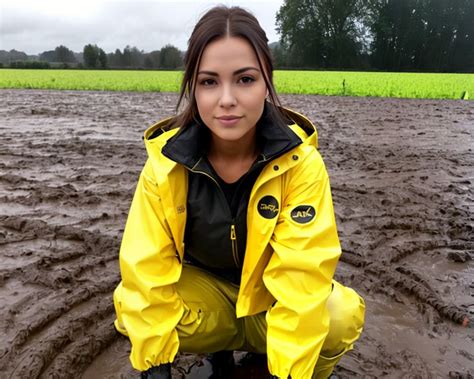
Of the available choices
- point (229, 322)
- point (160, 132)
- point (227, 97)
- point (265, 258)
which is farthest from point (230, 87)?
point (229, 322)

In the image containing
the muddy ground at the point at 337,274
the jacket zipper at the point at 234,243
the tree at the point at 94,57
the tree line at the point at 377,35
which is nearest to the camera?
the jacket zipper at the point at 234,243

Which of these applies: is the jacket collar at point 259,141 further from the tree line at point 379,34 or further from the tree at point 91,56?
the tree line at point 379,34

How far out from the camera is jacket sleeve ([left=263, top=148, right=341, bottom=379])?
1557 millimetres

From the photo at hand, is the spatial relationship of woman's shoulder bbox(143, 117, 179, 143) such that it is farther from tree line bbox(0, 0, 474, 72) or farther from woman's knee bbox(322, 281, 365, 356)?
tree line bbox(0, 0, 474, 72)

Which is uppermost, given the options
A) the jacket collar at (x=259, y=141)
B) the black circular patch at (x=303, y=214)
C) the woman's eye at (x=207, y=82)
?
the woman's eye at (x=207, y=82)

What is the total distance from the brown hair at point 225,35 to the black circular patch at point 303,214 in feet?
1.49

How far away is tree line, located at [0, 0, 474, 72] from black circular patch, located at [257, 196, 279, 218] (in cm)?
4590

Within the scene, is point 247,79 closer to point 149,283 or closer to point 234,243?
point 234,243

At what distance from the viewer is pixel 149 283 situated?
1.64m

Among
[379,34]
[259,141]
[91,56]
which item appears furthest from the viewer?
[379,34]

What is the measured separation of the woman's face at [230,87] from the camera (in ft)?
5.42

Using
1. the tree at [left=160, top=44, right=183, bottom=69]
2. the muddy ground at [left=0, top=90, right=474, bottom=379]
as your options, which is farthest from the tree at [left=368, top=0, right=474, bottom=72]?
the muddy ground at [left=0, top=90, right=474, bottom=379]

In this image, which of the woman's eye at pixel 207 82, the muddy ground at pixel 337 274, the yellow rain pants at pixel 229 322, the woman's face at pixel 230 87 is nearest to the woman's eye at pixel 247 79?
the woman's face at pixel 230 87

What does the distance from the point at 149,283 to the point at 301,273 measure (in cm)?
53
